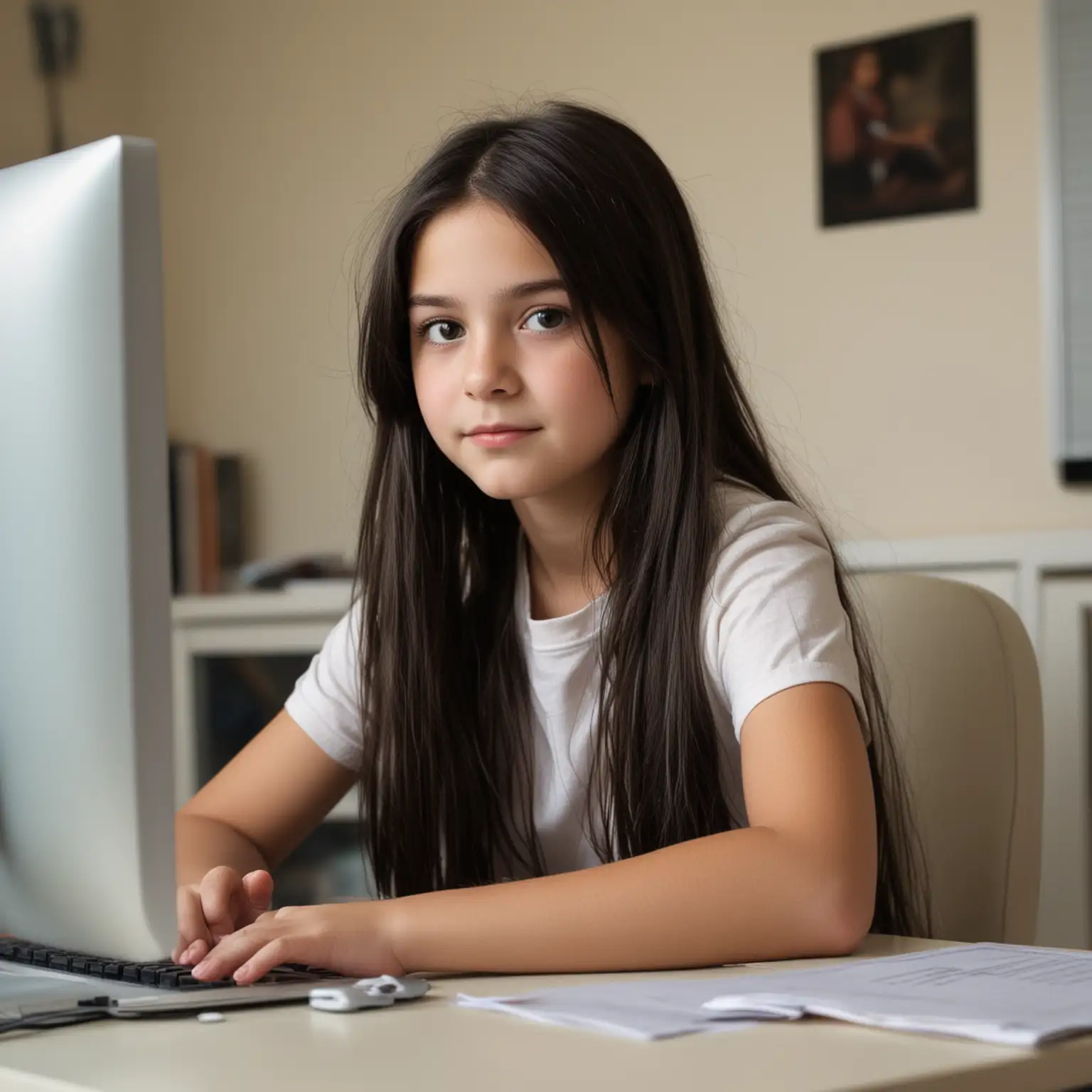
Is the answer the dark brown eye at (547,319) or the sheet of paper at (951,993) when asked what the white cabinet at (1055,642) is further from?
the sheet of paper at (951,993)

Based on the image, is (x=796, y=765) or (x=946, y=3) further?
(x=946, y=3)

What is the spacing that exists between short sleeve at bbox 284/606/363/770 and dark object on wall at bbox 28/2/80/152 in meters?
2.17

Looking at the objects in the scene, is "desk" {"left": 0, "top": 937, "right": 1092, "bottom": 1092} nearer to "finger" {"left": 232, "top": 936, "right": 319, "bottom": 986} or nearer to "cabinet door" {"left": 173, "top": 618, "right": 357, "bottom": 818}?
"finger" {"left": 232, "top": 936, "right": 319, "bottom": 986}

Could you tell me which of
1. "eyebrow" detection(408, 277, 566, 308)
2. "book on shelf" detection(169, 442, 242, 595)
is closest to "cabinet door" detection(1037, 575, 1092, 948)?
"eyebrow" detection(408, 277, 566, 308)

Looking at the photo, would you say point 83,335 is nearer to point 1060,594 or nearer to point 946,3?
point 1060,594

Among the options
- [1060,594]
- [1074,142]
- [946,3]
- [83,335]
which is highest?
[946,3]

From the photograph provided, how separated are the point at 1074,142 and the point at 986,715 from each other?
4.25 feet

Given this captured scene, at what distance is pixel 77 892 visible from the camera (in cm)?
69

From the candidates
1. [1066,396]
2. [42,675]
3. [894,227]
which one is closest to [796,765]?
[42,675]

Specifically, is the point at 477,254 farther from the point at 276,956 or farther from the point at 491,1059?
the point at 491,1059

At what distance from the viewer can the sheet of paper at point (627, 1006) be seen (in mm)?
606

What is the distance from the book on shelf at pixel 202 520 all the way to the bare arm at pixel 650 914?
2.19 m

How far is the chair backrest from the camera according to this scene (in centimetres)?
119

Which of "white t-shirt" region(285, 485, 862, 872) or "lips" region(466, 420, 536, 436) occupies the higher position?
"lips" region(466, 420, 536, 436)
